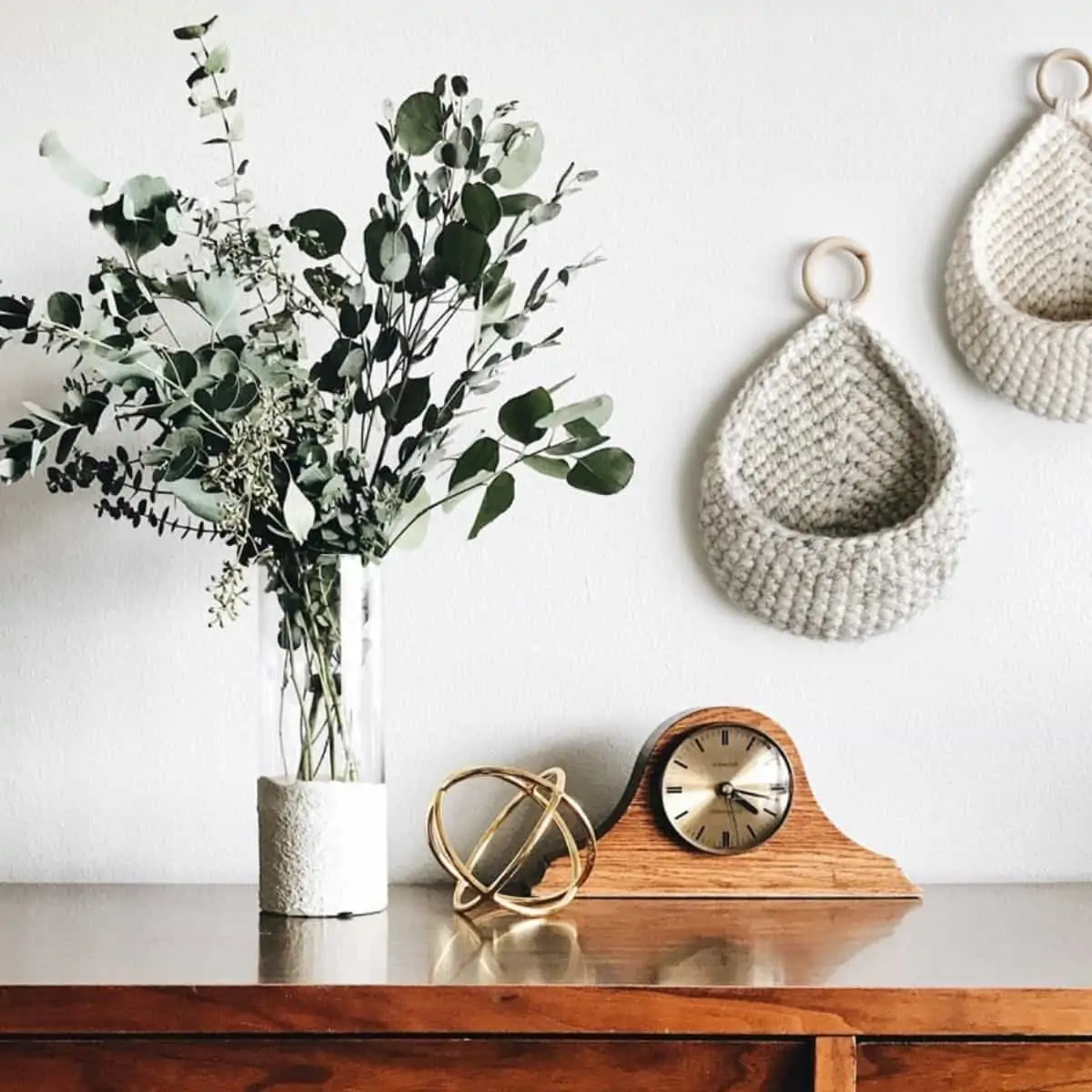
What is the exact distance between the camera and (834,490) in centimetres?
139

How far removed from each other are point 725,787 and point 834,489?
310 mm

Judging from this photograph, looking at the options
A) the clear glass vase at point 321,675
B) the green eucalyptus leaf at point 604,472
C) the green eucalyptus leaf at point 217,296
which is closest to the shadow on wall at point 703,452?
the green eucalyptus leaf at point 604,472

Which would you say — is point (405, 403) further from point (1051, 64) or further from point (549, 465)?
point (1051, 64)

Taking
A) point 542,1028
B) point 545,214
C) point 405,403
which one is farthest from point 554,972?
point 545,214

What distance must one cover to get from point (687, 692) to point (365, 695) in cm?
36

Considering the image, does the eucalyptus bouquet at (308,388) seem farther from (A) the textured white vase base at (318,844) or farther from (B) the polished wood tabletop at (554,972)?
(B) the polished wood tabletop at (554,972)

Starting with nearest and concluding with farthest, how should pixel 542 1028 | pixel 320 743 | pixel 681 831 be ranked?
1. pixel 542 1028
2. pixel 320 743
3. pixel 681 831

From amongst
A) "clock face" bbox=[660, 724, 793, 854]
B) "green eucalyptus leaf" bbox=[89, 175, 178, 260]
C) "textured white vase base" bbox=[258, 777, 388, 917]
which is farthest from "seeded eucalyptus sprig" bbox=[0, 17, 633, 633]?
"clock face" bbox=[660, 724, 793, 854]

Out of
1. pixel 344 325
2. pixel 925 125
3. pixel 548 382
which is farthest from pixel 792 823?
pixel 925 125

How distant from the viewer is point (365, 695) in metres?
1.17

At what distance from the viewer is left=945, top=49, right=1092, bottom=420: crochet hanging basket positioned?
1.37m

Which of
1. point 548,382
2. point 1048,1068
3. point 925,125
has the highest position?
point 925,125

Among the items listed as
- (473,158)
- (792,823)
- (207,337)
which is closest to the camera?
(473,158)

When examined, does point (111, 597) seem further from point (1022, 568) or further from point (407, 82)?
point (1022, 568)
